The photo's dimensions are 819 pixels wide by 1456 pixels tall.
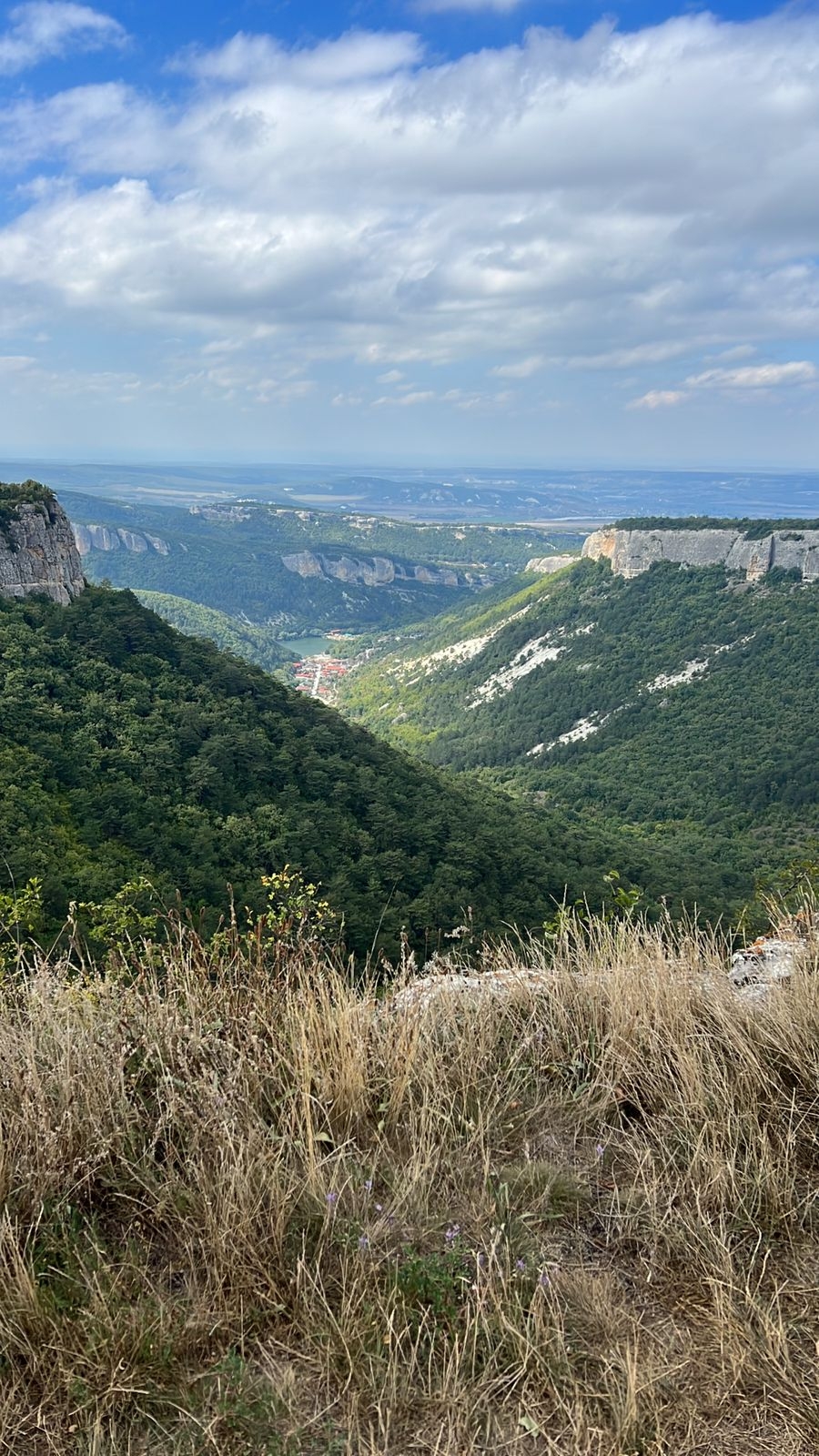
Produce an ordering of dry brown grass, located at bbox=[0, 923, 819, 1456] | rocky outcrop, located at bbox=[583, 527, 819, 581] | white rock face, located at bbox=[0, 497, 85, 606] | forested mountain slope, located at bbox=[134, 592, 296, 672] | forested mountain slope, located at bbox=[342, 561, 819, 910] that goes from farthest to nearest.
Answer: forested mountain slope, located at bbox=[134, 592, 296, 672], rocky outcrop, located at bbox=[583, 527, 819, 581], forested mountain slope, located at bbox=[342, 561, 819, 910], white rock face, located at bbox=[0, 497, 85, 606], dry brown grass, located at bbox=[0, 923, 819, 1456]

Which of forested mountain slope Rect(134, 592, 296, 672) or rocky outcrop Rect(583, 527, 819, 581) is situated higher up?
rocky outcrop Rect(583, 527, 819, 581)

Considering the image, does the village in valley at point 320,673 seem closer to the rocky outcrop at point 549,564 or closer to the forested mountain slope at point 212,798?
the rocky outcrop at point 549,564

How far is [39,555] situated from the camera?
33.2m

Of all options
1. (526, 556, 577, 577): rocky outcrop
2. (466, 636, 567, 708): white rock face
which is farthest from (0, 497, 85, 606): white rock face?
(526, 556, 577, 577): rocky outcrop

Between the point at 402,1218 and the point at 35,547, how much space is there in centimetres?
3621

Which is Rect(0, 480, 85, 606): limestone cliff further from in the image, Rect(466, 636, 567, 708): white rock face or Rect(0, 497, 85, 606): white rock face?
Rect(466, 636, 567, 708): white rock face

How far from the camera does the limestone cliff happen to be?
104ft

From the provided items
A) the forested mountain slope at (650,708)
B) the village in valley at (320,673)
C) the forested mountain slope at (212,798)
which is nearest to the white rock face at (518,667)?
the forested mountain slope at (650,708)

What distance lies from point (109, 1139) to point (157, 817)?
20665mm

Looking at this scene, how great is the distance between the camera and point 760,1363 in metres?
1.82

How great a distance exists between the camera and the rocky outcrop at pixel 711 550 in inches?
3191

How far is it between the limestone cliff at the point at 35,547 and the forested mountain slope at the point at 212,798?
3.34ft

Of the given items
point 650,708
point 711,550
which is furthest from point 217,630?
point 650,708

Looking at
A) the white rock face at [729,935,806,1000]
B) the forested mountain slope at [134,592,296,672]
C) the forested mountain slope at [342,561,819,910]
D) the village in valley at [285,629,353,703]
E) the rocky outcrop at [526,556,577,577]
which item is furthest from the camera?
the rocky outcrop at [526,556,577,577]
